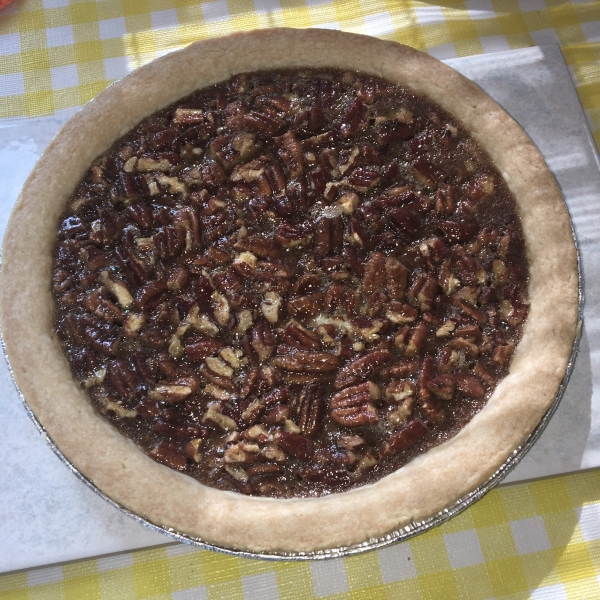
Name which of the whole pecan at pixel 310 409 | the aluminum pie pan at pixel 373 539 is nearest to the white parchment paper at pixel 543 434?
the aluminum pie pan at pixel 373 539

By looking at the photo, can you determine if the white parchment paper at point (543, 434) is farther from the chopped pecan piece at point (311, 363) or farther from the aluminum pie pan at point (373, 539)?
the chopped pecan piece at point (311, 363)

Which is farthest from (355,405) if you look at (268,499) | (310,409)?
(268,499)

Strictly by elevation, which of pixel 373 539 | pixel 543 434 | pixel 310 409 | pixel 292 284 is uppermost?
pixel 292 284

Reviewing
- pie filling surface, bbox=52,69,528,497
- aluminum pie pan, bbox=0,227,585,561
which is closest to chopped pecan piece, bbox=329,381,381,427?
pie filling surface, bbox=52,69,528,497

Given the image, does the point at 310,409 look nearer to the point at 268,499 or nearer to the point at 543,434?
the point at 268,499

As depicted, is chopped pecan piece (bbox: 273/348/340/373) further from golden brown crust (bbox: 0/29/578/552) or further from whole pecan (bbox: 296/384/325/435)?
golden brown crust (bbox: 0/29/578/552)

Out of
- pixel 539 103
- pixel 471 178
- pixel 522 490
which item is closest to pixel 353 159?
pixel 471 178
